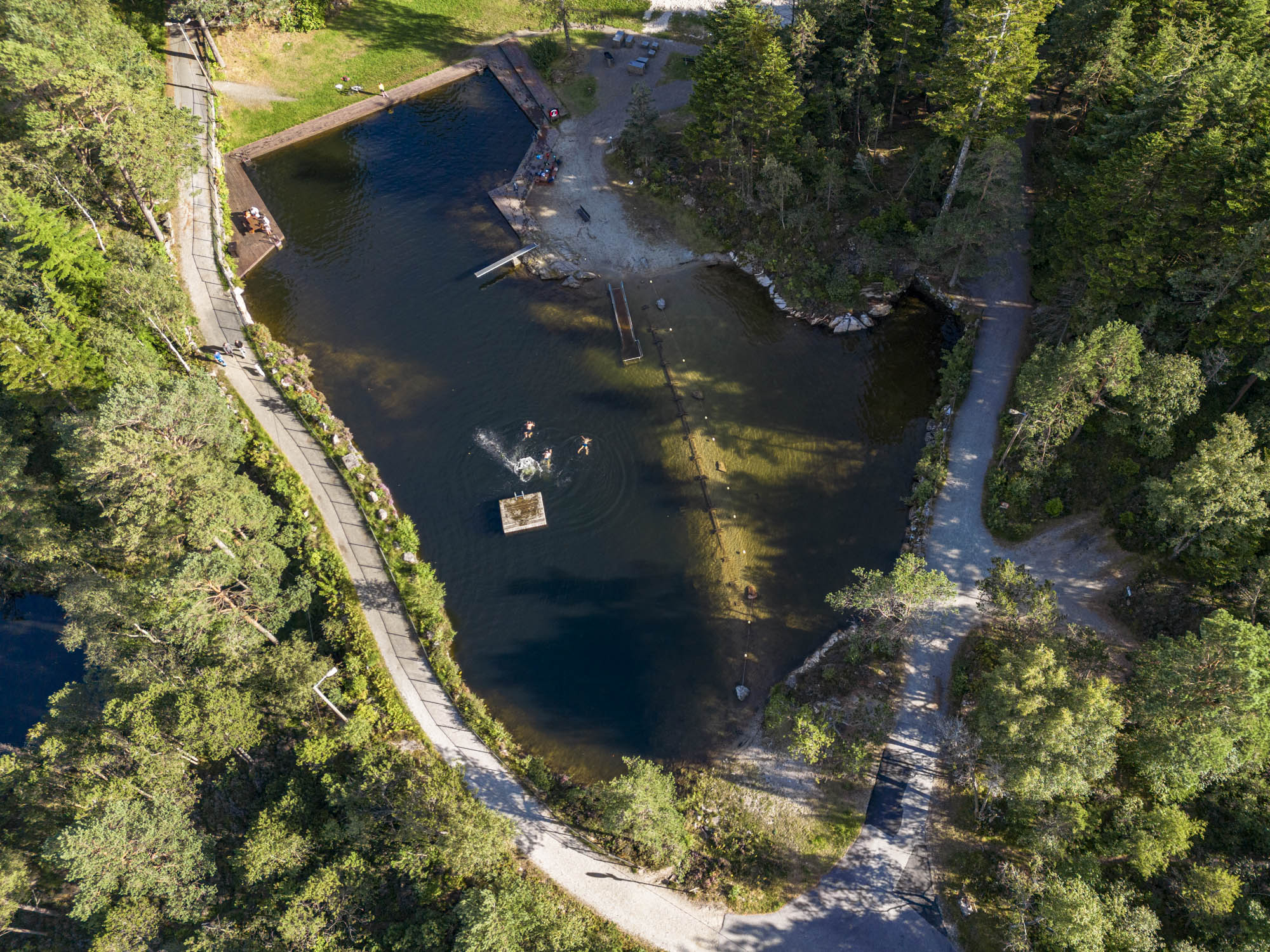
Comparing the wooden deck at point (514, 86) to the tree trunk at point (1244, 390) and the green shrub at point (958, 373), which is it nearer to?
the green shrub at point (958, 373)

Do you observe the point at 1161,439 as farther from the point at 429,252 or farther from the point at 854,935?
the point at 429,252

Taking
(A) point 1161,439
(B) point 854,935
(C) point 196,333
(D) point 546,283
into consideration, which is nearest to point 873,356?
(A) point 1161,439

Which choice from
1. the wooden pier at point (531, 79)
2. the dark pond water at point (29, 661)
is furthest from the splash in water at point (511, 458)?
the wooden pier at point (531, 79)

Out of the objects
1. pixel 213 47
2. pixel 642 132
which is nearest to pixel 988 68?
pixel 642 132

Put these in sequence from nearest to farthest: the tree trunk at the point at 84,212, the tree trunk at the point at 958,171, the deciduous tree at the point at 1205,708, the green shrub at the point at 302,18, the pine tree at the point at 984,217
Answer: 1. the deciduous tree at the point at 1205,708
2. the pine tree at the point at 984,217
3. the tree trunk at the point at 958,171
4. the tree trunk at the point at 84,212
5. the green shrub at the point at 302,18

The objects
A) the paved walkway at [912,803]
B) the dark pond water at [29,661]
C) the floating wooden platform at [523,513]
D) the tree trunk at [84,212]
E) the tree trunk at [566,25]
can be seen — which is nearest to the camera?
the paved walkway at [912,803]
